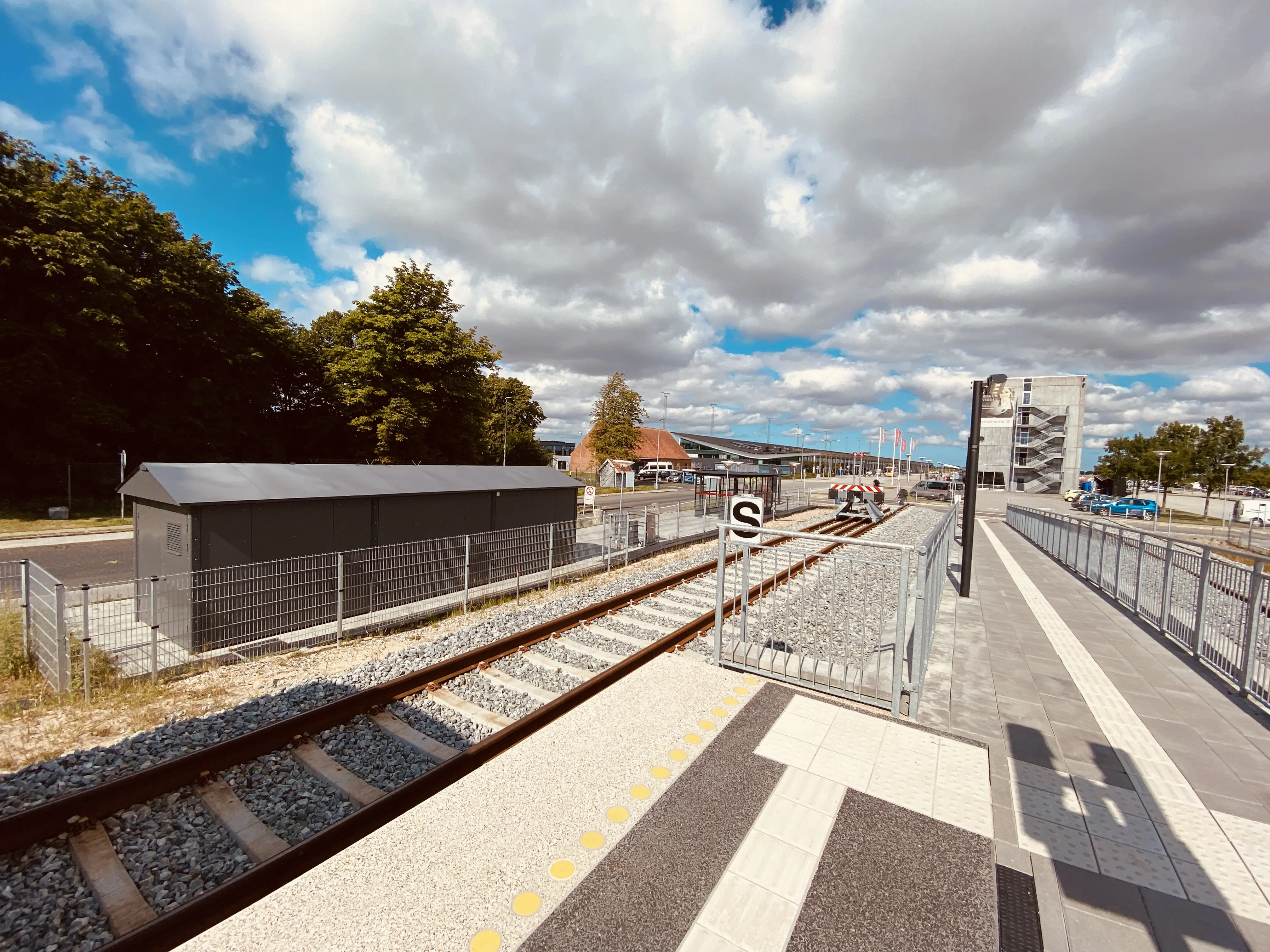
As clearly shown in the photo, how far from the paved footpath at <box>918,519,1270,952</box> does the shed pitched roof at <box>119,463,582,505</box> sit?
9082 millimetres

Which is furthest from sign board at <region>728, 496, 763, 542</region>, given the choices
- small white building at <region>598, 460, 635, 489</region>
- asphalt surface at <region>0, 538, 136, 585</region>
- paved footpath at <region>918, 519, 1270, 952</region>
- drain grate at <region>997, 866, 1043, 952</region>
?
small white building at <region>598, 460, 635, 489</region>

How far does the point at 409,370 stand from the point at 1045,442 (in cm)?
8953

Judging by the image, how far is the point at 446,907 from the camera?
2.57m

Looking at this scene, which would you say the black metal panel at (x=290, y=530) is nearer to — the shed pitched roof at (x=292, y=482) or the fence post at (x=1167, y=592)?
the shed pitched roof at (x=292, y=482)

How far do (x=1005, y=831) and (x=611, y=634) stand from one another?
514 cm

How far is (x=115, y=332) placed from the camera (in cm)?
2188

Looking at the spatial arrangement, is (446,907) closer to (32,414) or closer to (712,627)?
(712,627)

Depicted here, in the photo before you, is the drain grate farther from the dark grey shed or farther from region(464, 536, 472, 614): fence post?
the dark grey shed

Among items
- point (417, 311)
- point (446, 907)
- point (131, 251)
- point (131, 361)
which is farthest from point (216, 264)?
point (446, 907)

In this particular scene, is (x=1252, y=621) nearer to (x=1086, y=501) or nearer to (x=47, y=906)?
(x=47, y=906)

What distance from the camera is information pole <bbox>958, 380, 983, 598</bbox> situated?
32.4ft

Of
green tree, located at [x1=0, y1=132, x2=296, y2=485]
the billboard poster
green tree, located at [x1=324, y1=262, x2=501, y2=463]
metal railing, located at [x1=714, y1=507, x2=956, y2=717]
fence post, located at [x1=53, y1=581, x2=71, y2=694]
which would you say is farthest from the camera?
green tree, located at [x1=324, y1=262, x2=501, y2=463]

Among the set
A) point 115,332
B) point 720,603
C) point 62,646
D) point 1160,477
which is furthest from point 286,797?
point 1160,477

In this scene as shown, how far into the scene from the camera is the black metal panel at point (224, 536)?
7.49m
